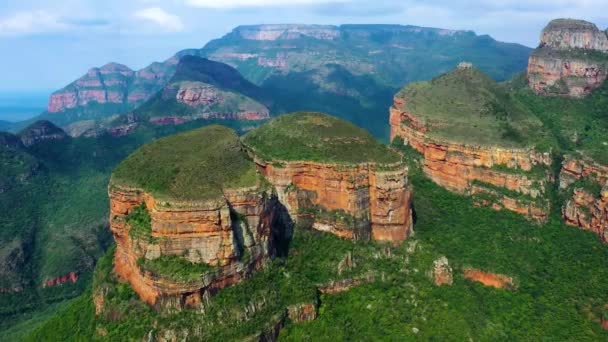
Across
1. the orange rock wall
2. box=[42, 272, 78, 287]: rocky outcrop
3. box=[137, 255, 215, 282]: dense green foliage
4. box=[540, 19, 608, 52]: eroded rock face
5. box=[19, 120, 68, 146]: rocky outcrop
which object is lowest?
box=[42, 272, 78, 287]: rocky outcrop

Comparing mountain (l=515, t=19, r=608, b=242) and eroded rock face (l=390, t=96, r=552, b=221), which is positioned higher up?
mountain (l=515, t=19, r=608, b=242)

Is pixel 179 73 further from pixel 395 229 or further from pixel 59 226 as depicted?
pixel 395 229

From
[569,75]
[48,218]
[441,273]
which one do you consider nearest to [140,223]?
[441,273]

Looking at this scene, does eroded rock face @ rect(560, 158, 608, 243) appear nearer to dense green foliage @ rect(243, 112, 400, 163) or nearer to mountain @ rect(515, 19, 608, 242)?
mountain @ rect(515, 19, 608, 242)

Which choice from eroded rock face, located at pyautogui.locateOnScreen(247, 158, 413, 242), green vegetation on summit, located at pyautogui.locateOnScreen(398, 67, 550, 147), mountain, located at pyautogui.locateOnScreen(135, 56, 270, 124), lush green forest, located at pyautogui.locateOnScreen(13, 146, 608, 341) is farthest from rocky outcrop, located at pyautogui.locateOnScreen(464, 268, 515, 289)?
mountain, located at pyautogui.locateOnScreen(135, 56, 270, 124)

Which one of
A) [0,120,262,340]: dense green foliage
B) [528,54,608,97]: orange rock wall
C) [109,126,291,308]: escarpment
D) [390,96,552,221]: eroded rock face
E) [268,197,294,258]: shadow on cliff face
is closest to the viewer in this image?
[109,126,291,308]: escarpment

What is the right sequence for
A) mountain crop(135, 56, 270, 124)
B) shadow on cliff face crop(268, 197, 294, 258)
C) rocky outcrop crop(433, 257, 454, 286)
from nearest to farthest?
shadow on cliff face crop(268, 197, 294, 258) < rocky outcrop crop(433, 257, 454, 286) < mountain crop(135, 56, 270, 124)

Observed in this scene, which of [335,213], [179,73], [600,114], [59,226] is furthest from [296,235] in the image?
[179,73]
